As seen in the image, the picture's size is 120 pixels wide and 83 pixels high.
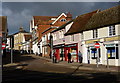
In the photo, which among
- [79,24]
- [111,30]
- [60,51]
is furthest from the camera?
[60,51]

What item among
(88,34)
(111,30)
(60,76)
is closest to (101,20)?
(88,34)

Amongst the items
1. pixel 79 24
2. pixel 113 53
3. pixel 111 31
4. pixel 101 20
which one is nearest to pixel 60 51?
pixel 79 24

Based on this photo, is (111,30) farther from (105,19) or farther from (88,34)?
(88,34)

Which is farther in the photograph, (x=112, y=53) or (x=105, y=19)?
(x=105, y=19)

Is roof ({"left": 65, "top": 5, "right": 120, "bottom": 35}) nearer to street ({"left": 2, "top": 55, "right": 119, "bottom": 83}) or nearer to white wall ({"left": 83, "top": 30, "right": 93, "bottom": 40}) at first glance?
white wall ({"left": 83, "top": 30, "right": 93, "bottom": 40})

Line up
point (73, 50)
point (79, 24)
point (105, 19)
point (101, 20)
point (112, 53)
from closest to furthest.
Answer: point (112, 53), point (105, 19), point (101, 20), point (73, 50), point (79, 24)

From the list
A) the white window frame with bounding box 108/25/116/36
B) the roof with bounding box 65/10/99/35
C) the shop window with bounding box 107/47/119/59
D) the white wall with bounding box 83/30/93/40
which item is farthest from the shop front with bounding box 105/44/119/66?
the roof with bounding box 65/10/99/35

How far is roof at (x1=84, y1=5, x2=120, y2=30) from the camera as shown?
27.8 meters

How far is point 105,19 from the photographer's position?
1164 inches

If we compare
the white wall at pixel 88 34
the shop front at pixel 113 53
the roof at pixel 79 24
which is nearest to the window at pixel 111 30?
the shop front at pixel 113 53

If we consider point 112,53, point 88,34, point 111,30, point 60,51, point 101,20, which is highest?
point 101,20

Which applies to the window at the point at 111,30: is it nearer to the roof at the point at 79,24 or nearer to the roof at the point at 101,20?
the roof at the point at 101,20

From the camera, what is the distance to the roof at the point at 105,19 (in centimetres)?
2784

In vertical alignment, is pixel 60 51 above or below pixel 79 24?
below
